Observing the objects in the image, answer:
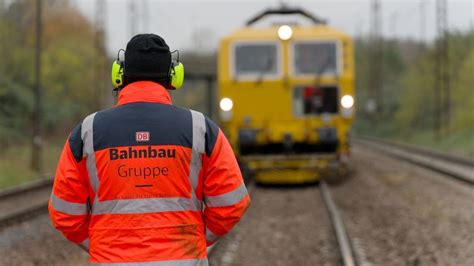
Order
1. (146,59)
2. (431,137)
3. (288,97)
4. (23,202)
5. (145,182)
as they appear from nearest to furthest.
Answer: (145,182) < (146,59) < (23,202) < (288,97) < (431,137)

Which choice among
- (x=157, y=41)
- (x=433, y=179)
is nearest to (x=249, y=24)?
(x=433, y=179)

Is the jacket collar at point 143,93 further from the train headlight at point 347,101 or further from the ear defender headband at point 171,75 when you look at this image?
the train headlight at point 347,101

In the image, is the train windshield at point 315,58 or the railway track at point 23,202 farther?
the train windshield at point 315,58

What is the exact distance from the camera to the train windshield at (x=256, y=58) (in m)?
14.1

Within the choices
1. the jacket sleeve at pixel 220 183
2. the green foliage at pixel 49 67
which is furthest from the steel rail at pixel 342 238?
the green foliage at pixel 49 67

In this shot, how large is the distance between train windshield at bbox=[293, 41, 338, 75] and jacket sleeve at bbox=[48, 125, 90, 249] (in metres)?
11.6

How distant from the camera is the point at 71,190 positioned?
8.57 ft

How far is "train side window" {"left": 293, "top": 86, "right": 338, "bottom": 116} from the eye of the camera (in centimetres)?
1387

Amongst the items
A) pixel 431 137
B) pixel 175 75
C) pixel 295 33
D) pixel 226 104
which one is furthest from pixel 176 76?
pixel 431 137

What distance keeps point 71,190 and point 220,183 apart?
0.59m

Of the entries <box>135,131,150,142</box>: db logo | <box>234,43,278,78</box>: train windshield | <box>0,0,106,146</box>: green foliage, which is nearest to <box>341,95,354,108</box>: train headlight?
<box>234,43,278,78</box>: train windshield

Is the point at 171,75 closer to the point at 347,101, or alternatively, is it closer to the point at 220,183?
the point at 220,183

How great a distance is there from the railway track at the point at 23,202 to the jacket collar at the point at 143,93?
778 centimetres

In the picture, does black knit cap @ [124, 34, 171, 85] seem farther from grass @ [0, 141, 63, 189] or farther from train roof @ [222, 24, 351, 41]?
grass @ [0, 141, 63, 189]
